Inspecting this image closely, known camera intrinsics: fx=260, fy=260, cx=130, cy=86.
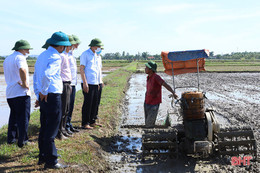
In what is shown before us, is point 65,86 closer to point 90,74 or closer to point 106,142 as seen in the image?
point 90,74

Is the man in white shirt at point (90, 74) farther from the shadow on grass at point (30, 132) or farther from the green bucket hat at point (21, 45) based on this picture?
the green bucket hat at point (21, 45)

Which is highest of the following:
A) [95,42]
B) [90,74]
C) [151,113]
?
[95,42]

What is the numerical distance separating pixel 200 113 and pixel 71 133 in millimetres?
3011

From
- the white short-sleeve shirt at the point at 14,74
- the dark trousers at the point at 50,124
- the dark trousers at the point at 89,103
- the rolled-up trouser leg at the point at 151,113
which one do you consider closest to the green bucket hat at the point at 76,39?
the dark trousers at the point at 89,103

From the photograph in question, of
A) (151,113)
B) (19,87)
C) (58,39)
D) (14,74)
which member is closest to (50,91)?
(58,39)

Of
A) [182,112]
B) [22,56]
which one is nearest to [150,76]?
[182,112]

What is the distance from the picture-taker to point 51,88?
156 inches

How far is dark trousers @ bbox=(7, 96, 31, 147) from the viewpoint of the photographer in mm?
4941

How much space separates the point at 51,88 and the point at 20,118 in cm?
145

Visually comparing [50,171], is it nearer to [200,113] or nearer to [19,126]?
[19,126]

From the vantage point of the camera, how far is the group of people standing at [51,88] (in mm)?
3980

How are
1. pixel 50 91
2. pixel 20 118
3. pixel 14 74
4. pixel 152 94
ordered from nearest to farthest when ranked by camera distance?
pixel 50 91 < pixel 20 118 < pixel 14 74 < pixel 152 94

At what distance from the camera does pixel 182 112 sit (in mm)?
5191

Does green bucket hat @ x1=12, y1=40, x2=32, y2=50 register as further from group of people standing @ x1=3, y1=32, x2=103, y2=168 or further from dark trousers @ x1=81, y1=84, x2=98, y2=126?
dark trousers @ x1=81, y1=84, x2=98, y2=126
